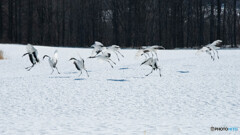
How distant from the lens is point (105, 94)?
7566 millimetres

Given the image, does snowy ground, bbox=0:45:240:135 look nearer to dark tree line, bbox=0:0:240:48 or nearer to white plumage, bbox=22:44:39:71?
white plumage, bbox=22:44:39:71

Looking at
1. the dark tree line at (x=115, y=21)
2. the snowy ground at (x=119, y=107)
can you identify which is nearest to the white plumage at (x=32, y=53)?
the snowy ground at (x=119, y=107)

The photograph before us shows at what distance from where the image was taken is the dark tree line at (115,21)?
143 feet

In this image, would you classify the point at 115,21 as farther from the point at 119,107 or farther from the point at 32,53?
the point at 119,107

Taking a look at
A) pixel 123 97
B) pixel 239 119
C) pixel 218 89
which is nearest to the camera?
pixel 239 119

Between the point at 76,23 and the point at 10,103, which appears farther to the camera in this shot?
the point at 76,23

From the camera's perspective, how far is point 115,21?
156 feet

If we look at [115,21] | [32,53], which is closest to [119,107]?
[32,53]

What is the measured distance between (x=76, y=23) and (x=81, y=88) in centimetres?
4542

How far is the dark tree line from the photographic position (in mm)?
43688

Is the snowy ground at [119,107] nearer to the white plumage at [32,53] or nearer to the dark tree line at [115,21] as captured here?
the white plumage at [32,53]

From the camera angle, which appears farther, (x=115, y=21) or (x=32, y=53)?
(x=115, y=21)

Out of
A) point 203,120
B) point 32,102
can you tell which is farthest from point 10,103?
point 203,120

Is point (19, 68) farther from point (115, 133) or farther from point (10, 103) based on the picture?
point (115, 133)
